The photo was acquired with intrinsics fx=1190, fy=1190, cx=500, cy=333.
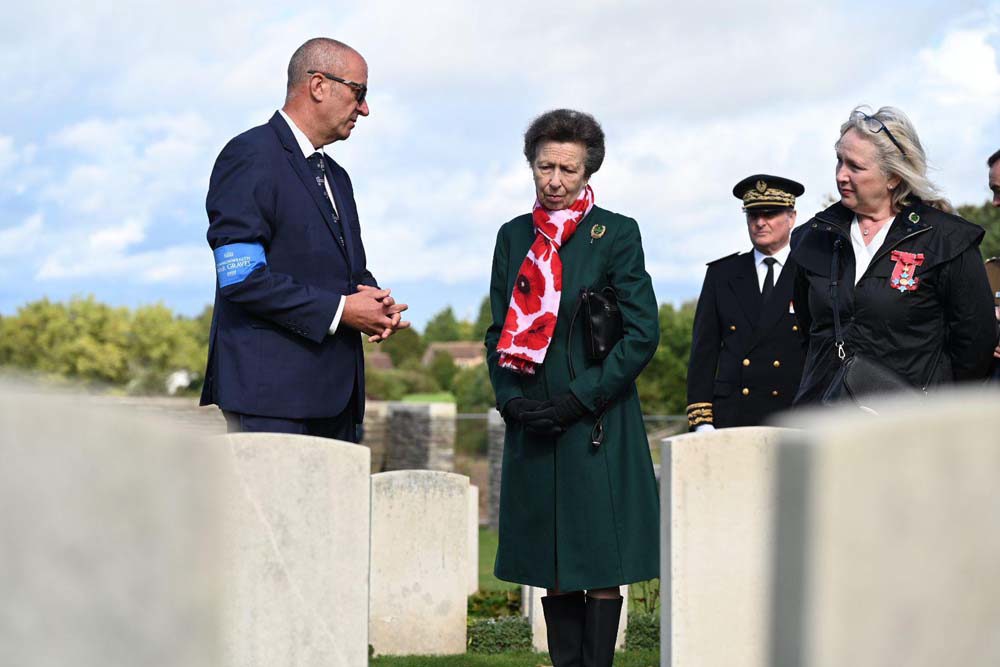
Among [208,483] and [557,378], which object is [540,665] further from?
[208,483]

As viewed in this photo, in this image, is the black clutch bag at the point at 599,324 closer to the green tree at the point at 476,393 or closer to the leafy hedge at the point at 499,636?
the leafy hedge at the point at 499,636

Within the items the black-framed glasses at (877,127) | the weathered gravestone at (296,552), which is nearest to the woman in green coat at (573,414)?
the black-framed glasses at (877,127)

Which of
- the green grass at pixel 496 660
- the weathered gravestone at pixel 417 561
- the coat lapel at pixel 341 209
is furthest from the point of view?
the weathered gravestone at pixel 417 561

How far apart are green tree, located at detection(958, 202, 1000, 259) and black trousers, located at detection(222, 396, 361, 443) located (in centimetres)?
2439

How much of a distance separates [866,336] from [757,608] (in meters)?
1.06

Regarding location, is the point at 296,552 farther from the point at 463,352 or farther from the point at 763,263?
the point at 463,352

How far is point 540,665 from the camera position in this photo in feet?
21.1

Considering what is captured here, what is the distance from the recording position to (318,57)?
4.32 m

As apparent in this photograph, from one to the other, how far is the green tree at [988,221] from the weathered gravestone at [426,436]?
12.6 m

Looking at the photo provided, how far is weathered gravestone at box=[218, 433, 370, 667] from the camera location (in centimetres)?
350

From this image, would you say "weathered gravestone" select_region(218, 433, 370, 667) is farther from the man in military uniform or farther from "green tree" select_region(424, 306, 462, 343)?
"green tree" select_region(424, 306, 462, 343)

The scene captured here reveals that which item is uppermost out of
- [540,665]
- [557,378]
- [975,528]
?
[557,378]

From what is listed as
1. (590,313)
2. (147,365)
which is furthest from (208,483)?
(147,365)

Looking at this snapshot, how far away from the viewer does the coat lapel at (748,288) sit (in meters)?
6.43
